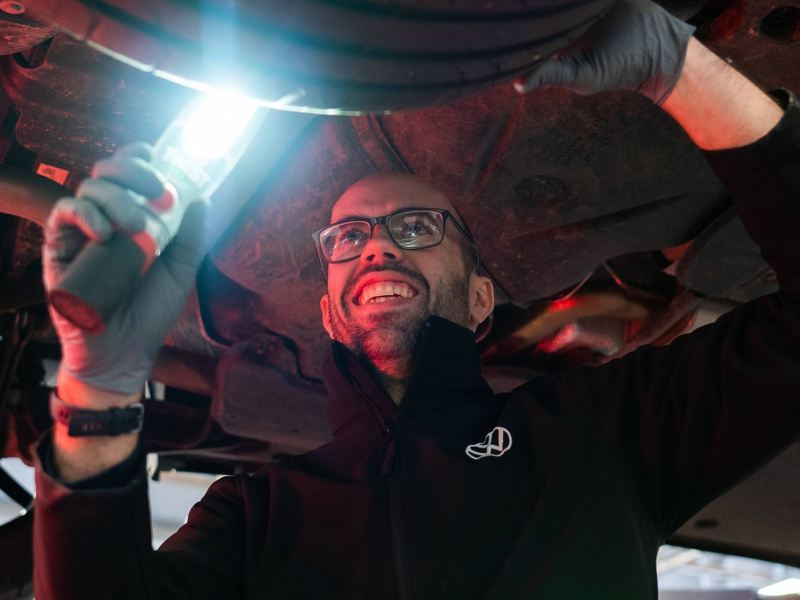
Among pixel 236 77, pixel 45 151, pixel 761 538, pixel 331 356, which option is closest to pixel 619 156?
pixel 331 356

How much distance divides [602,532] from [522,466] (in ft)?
0.45

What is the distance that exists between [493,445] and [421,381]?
15cm

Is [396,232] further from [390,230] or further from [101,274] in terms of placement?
[101,274]

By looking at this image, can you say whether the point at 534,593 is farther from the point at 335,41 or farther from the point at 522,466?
the point at 335,41

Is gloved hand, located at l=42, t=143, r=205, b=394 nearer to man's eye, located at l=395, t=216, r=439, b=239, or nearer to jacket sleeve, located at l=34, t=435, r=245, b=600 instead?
jacket sleeve, located at l=34, t=435, r=245, b=600

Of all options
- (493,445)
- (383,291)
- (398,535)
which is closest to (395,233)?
(383,291)

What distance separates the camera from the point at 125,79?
46.1 inches

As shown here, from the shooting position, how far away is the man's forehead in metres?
1.32

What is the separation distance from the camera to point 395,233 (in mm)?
1402

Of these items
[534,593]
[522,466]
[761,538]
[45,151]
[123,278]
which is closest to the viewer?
[123,278]

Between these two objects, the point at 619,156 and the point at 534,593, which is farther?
the point at 619,156

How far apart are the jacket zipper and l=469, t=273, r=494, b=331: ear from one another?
371 millimetres

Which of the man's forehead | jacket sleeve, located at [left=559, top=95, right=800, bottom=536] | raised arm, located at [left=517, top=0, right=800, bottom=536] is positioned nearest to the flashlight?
raised arm, located at [left=517, top=0, right=800, bottom=536]

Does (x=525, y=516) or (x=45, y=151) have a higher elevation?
(x=45, y=151)
